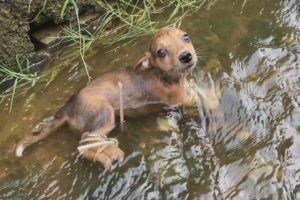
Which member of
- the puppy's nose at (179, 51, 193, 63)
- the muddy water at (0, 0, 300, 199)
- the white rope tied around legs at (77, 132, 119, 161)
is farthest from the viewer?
the puppy's nose at (179, 51, 193, 63)

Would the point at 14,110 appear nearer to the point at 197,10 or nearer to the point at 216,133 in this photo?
the point at 216,133

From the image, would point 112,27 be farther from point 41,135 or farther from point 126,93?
point 41,135

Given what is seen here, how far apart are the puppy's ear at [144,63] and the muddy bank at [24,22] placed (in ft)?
4.03

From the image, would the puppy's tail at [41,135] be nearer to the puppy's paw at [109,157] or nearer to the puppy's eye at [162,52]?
the puppy's paw at [109,157]

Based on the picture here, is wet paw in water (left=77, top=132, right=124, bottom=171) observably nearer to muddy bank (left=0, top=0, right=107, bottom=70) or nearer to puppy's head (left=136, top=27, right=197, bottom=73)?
puppy's head (left=136, top=27, right=197, bottom=73)

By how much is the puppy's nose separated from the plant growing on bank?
1.03 metres

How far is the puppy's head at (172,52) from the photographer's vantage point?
5.32 metres

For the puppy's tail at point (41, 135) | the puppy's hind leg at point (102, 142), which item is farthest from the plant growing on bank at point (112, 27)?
the puppy's hind leg at point (102, 142)

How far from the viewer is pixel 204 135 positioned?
203 inches

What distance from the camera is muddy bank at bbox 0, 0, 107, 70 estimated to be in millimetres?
6066

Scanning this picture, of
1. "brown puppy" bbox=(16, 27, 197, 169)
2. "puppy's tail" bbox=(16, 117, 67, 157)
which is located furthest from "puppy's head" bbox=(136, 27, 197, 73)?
"puppy's tail" bbox=(16, 117, 67, 157)

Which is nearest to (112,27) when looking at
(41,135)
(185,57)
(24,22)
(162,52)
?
(24,22)

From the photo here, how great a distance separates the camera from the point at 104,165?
486 centimetres

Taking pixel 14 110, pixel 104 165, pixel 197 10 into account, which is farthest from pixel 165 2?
pixel 104 165
